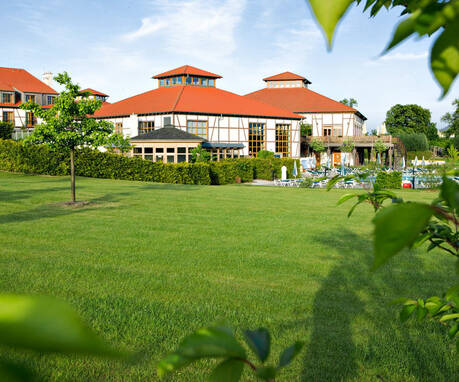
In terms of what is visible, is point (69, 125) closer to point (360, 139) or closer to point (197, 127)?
point (197, 127)

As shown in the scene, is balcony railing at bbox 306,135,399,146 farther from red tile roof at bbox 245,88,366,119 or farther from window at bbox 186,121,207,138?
window at bbox 186,121,207,138

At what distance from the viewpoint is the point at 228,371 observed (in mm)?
520

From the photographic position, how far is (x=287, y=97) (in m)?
50.2

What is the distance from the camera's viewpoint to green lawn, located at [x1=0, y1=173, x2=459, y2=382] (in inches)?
133

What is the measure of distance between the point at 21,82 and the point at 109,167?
31.2 meters

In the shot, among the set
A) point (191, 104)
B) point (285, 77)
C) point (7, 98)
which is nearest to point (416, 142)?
point (285, 77)

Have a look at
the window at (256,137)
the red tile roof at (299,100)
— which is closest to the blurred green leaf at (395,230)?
the window at (256,137)

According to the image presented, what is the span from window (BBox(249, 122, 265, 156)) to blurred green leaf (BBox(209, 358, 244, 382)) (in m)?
38.1

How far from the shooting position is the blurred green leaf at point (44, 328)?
255mm

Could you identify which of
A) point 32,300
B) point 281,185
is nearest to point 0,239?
point 32,300

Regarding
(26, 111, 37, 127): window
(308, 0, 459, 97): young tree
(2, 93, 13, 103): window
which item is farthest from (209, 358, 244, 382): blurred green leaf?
(2, 93, 13, 103): window

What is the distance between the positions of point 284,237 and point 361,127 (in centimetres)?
4680

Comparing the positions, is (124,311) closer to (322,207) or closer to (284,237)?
(284,237)

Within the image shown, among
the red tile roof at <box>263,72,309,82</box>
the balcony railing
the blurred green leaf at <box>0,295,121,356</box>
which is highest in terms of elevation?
the red tile roof at <box>263,72,309,82</box>
